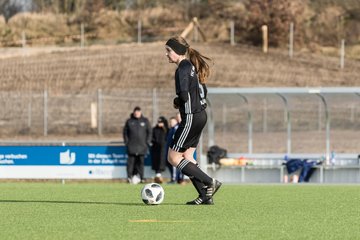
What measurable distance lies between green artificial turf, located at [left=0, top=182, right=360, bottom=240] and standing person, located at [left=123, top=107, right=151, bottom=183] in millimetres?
9616

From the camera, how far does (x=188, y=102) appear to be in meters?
13.9

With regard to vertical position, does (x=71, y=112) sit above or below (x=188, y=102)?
below

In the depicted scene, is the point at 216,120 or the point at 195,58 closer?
the point at 195,58

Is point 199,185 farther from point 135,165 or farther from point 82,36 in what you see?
point 82,36

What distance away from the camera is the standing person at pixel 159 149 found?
27352mm

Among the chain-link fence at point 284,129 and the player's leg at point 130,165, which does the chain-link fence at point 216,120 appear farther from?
the player's leg at point 130,165

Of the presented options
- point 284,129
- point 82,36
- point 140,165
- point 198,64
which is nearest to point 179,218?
point 198,64

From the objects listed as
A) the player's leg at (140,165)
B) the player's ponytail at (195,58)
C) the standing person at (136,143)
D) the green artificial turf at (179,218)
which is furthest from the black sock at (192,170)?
the player's leg at (140,165)

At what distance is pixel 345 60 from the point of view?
65750mm

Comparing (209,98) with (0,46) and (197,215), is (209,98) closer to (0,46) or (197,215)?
(197,215)

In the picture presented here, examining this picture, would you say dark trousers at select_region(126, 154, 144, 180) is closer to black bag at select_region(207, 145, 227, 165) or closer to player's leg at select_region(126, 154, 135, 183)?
player's leg at select_region(126, 154, 135, 183)

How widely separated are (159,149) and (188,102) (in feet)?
44.5

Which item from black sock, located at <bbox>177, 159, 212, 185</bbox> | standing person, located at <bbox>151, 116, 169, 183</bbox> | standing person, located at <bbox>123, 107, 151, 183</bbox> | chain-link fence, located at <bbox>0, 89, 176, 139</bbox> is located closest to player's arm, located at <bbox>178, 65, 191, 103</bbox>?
black sock, located at <bbox>177, 159, 212, 185</bbox>

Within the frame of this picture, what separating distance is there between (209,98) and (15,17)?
5452 cm
